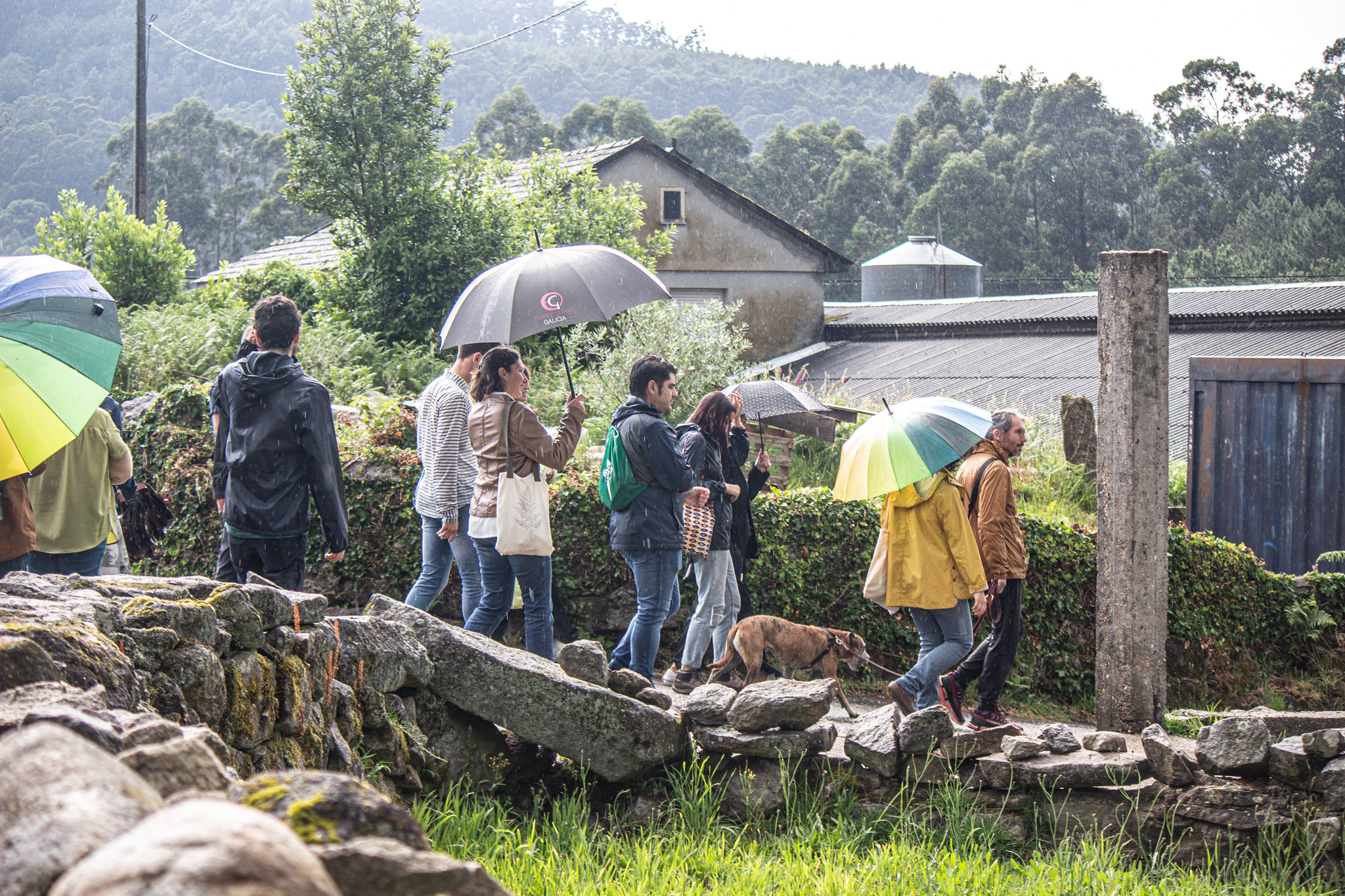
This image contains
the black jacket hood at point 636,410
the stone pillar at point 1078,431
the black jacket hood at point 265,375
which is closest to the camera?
the black jacket hood at point 265,375

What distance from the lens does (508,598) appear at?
5.64m

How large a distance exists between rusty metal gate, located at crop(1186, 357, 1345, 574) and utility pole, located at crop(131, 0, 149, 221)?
17150 mm

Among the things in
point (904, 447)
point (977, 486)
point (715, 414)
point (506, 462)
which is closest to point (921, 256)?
point (715, 414)

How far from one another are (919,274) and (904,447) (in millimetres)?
32332

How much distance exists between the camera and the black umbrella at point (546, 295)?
6.05 m

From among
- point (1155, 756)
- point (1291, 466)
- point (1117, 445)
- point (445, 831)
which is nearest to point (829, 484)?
point (1291, 466)

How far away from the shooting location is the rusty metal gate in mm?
9844

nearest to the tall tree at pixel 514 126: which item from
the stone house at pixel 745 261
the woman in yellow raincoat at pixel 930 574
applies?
the stone house at pixel 745 261

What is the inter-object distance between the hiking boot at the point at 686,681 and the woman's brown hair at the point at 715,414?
144cm

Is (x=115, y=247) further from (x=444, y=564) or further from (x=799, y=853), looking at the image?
(x=799, y=853)

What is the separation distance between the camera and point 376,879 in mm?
1442

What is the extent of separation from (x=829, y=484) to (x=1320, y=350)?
969 centimetres

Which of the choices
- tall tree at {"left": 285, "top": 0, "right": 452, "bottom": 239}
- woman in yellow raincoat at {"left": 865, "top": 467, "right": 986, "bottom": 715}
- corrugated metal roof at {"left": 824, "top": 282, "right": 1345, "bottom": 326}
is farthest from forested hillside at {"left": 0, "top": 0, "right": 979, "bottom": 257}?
woman in yellow raincoat at {"left": 865, "top": 467, "right": 986, "bottom": 715}

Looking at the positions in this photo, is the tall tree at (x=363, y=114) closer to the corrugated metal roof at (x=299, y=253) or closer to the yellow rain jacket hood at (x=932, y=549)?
the corrugated metal roof at (x=299, y=253)
